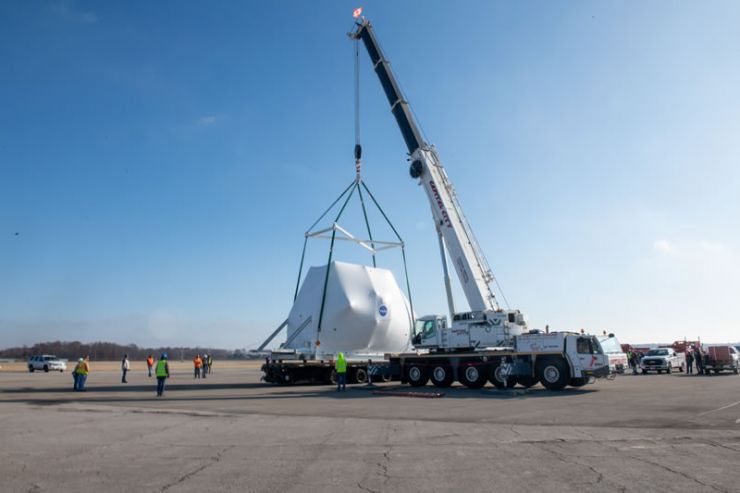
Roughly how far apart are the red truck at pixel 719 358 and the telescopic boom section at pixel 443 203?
63.3ft

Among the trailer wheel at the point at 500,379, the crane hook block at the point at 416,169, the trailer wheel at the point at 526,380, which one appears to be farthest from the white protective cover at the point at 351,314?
the trailer wheel at the point at 526,380

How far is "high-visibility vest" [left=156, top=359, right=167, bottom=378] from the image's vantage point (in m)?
17.5

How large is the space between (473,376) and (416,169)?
8863 millimetres

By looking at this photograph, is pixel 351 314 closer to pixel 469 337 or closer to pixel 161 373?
pixel 469 337

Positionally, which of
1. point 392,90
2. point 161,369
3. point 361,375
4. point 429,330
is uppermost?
point 392,90

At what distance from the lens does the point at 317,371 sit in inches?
950

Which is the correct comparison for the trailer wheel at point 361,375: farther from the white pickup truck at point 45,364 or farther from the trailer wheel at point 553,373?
the white pickup truck at point 45,364

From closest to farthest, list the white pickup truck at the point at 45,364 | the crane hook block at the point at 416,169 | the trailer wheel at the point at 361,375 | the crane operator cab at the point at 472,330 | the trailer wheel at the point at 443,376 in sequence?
the crane operator cab at the point at 472,330
the trailer wheel at the point at 443,376
the crane hook block at the point at 416,169
the trailer wheel at the point at 361,375
the white pickup truck at the point at 45,364

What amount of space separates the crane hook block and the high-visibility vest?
482 inches

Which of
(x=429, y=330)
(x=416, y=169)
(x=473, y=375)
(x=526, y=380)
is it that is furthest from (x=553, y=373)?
(x=416, y=169)

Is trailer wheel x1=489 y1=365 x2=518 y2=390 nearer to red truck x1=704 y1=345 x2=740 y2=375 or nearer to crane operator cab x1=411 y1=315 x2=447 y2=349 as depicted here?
crane operator cab x1=411 y1=315 x2=447 y2=349

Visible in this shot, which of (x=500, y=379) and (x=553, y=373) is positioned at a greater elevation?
(x=553, y=373)

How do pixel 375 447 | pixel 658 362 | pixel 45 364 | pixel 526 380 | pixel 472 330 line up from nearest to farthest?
1. pixel 375 447
2. pixel 526 380
3. pixel 472 330
4. pixel 658 362
5. pixel 45 364

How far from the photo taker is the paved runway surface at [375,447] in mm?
6051
